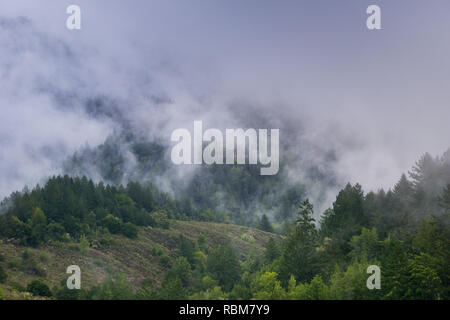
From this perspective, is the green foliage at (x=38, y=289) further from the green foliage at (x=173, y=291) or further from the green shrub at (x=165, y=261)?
the green shrub at (x=165, y=261)

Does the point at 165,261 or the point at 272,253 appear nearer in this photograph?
the point at 272,253

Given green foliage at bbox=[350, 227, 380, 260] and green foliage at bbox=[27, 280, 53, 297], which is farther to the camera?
green foliage at bbox=[350, 227, 380, 260]

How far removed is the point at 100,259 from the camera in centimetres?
10381

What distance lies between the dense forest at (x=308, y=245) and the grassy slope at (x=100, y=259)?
1.83 meters

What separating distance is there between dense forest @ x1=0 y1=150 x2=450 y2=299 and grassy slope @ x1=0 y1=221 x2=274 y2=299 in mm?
1832

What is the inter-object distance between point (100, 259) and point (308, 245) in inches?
1683

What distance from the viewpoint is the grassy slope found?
8306 cm

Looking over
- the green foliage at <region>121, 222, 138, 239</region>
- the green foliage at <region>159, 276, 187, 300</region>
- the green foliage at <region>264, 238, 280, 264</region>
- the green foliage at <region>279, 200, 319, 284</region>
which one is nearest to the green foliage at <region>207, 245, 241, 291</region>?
the green foliage at <region>264, 238, 280, 264</region>

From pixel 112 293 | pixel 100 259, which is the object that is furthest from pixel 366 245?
pixel 100 259

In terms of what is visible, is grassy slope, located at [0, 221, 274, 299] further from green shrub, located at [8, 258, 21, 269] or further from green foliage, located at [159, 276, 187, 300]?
green foliage, located at [159, 276, 187, 300]

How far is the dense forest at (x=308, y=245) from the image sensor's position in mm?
66062

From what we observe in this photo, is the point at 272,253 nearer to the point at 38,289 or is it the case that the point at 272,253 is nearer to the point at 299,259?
the point at 299,259

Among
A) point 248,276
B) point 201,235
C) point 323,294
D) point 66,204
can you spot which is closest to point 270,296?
point 323,294
